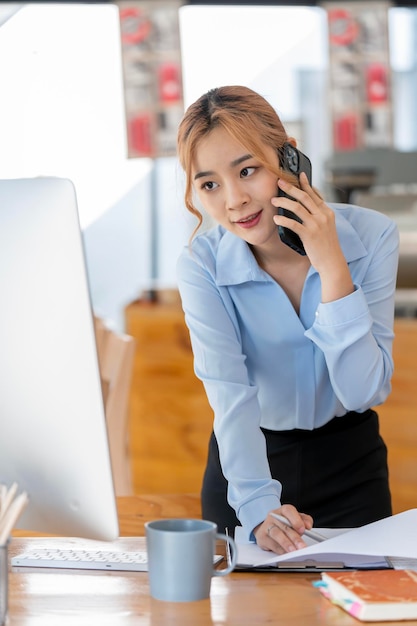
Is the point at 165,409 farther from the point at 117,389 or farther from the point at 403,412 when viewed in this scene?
the point at 117,389

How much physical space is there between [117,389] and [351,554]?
125 cm

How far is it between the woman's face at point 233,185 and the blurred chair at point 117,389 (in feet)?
2.86

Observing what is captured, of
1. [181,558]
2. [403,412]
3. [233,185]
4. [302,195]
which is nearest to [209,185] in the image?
[233,185]

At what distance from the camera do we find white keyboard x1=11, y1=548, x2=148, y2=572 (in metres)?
1.22

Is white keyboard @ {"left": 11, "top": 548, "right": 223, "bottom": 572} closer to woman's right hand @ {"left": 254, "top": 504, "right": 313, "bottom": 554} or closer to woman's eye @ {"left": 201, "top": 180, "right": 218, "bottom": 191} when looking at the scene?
woman's right hand @ {"left": 254, "top": 504, "right": 313, "bottom": 554}

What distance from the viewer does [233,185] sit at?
152cm

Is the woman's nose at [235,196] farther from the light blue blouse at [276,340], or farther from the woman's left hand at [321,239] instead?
the light blue blouse at [276,340]

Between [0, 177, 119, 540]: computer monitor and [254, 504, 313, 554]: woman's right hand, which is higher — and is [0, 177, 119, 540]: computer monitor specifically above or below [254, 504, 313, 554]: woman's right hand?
above

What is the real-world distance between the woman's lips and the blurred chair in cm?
87

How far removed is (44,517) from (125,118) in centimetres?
394

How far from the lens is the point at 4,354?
0.99 m

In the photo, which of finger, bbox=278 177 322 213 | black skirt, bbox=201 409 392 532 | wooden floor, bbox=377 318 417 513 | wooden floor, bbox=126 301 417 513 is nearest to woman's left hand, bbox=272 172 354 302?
finger, bbox=278 177 322 213

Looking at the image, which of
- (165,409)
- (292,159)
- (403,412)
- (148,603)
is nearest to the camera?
(148,603)

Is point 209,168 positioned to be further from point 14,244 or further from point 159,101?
point 159,101
